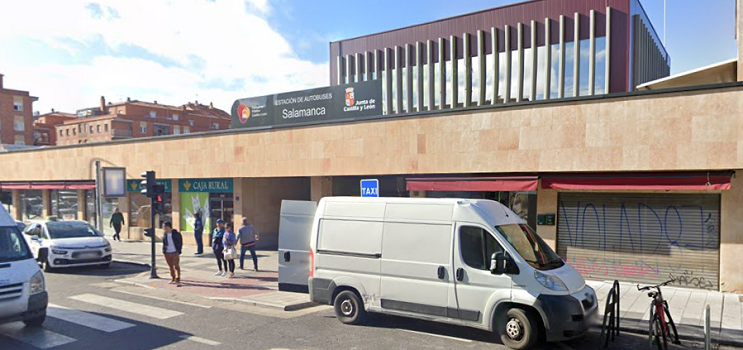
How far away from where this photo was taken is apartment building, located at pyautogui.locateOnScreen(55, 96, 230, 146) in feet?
256

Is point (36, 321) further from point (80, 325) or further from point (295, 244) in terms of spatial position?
point (295, 244)

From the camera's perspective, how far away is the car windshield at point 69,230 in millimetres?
15531

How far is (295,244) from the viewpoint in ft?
35.7

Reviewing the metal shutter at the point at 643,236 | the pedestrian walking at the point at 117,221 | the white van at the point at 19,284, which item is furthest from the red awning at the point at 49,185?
the metal shutter at the point at 643,236

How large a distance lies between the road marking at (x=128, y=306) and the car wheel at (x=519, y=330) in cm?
644

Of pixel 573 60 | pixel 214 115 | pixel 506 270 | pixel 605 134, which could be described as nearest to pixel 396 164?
pixel 605 134

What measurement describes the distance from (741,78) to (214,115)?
9110cm

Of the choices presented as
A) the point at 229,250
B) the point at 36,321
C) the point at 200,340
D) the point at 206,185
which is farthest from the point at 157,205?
the point at 200,340

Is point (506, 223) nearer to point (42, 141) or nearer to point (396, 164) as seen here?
point (396, 164)

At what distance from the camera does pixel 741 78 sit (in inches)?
436

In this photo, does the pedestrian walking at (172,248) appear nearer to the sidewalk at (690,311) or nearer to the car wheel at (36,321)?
the car wheel at (36,321)

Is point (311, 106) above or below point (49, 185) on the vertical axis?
above

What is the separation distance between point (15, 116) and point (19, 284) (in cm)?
7978

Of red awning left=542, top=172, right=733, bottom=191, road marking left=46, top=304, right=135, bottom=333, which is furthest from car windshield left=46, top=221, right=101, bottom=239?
red awning left=542, top=172, right=733, bottom=191
